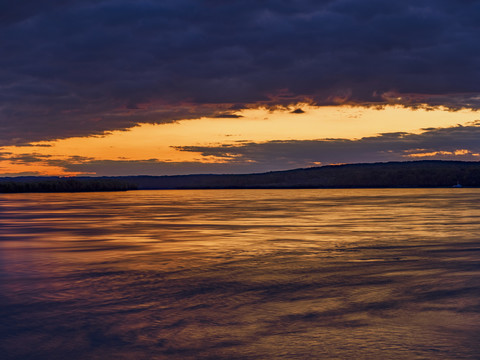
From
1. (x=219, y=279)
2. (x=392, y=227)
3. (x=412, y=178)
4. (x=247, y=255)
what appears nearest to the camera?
(x=219, y=279)

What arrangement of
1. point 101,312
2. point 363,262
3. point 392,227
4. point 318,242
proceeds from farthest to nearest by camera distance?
point 392,227
point 318,242
point 363,262
point 101,312

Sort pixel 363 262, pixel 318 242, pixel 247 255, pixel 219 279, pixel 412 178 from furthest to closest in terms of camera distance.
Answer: pixel 412 178
pixel 318 242
pixel 247 255
pixel 363 262
pixel 219 279

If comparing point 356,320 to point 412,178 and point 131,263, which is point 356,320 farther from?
point 412,178

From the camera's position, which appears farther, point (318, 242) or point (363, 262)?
point (318, 242)

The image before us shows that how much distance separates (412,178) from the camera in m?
178

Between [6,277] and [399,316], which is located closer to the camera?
[399,316]

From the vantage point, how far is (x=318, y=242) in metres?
18.6

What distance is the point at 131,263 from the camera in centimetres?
1429

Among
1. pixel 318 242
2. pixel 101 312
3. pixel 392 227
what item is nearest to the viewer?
pixel 101 312

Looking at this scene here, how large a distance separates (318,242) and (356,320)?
33.8 feet

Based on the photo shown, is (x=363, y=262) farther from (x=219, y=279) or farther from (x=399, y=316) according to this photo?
(x=399, y=316)

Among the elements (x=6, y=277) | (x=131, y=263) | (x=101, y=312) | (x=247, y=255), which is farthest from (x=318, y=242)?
(x=101, y=312)

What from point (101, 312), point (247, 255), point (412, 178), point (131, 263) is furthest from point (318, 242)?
point (412, 178)

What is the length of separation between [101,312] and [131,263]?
538 cm
